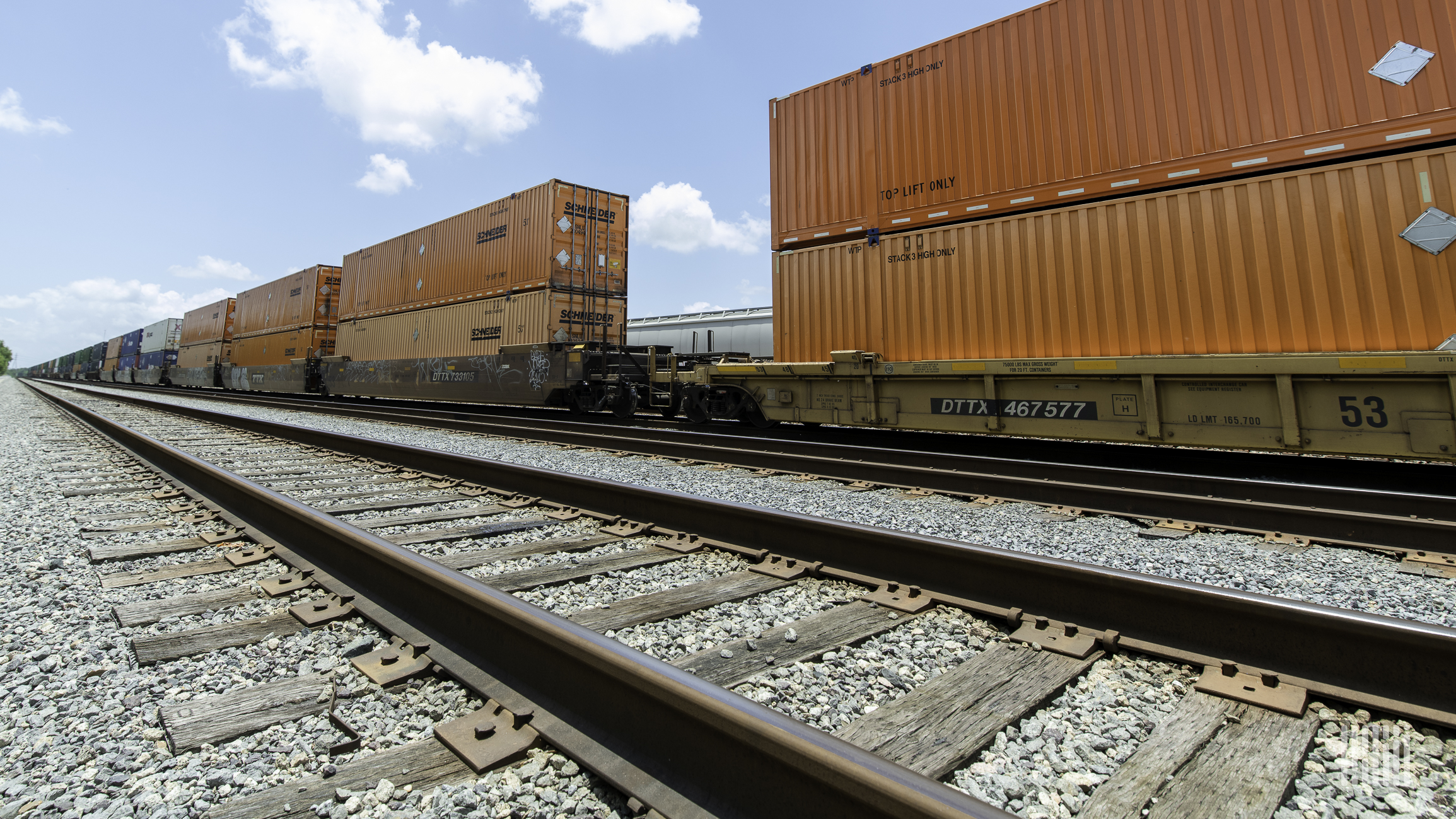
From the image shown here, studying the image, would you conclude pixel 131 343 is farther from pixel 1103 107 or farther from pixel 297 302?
pixel 1103 107

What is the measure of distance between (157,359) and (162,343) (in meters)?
1.41

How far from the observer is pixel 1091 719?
1.67 meters

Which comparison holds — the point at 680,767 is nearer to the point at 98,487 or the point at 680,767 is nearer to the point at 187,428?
the point at 98,487

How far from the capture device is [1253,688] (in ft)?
5.76

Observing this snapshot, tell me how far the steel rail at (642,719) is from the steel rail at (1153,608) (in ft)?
4.57

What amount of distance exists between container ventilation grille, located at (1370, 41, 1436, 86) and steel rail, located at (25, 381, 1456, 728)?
6.29 metres

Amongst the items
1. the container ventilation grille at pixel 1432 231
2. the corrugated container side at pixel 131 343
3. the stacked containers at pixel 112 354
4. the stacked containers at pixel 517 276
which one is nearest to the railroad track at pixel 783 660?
the container ventilation grille at pixel 1432 231

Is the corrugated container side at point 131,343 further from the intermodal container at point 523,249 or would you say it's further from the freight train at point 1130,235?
the freight train at point 1130,235

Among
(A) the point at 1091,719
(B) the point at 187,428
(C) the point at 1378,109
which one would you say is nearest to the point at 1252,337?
(C) the point at 1378,109

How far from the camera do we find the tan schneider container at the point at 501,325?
13.4 m

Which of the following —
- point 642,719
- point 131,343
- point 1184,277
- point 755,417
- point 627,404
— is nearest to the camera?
point 642,719

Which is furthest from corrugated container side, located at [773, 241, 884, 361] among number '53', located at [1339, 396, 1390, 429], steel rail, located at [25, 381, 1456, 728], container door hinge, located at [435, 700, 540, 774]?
container door hinge, located at [435, 700, 540, 774]

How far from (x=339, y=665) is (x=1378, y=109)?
8400mm

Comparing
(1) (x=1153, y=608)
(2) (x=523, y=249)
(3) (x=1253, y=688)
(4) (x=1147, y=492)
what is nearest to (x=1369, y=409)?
(4) (x=1147, y=492)
